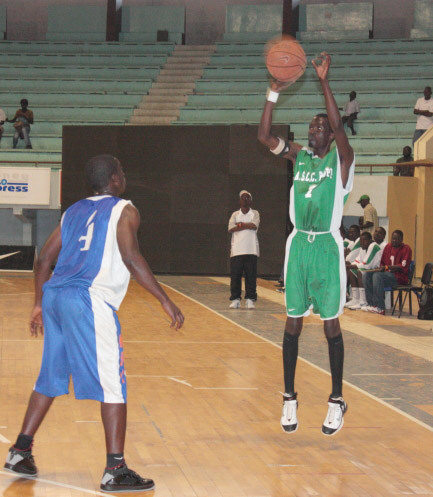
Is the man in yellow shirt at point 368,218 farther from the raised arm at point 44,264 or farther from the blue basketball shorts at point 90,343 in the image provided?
the blue basketball shorts at point 90,343

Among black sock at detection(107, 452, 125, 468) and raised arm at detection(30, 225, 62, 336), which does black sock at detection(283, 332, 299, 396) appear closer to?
black sock at detection(107, 452, 125, 468)

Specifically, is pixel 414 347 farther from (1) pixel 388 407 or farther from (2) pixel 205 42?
(2) pixel 205 42

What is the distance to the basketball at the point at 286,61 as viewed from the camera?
590cm

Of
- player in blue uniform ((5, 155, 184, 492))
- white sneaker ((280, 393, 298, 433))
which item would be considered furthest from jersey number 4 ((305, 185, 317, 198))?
player in blue uniform ((5, 155, 184, 492))

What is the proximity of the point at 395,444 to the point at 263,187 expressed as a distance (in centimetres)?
1304

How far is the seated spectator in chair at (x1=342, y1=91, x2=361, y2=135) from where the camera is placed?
21.2 meters

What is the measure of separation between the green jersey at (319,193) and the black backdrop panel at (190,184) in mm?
12442

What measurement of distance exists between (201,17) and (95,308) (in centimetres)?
2466

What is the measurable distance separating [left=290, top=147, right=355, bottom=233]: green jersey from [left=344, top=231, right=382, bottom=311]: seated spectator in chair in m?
7.81

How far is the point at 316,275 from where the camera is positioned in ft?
17.7

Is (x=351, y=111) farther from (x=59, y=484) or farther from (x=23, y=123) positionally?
(x=59, y=484)

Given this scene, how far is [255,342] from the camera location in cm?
962

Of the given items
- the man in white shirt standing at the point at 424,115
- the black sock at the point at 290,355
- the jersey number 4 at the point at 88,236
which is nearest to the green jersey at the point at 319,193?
the black sock at the point at 290,355

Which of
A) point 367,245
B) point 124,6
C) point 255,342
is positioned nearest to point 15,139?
point 124,6
